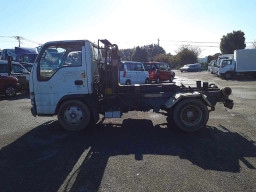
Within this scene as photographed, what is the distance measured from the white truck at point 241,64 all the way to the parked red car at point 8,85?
70.6 ft

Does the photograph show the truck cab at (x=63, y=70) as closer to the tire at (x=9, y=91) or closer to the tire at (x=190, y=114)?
the tire at (x=190, y=114)

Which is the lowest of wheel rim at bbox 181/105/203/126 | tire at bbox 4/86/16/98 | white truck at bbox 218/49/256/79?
wheel rim at bbox 181/105/203/126

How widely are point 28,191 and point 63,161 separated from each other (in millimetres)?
1016

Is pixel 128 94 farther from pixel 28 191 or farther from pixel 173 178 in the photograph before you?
pixel 28 191

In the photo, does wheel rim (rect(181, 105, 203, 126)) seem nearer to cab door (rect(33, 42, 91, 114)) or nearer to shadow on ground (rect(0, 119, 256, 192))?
shadow on ground (rect(0, 119, 256, 192))

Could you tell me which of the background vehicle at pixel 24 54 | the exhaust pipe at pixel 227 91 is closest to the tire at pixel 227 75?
the exhaust pipe at pixel 227 91

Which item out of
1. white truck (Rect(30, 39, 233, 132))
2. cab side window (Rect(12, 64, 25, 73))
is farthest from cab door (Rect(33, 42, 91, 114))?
cab side window (Rect(12, 64, 25, 73))

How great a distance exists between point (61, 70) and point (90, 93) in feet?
3.28

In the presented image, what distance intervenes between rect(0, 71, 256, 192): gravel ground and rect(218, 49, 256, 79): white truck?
1914cm

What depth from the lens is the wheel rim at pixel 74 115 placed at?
5.87 metres

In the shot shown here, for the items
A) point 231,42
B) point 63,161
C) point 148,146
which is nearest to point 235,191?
point 148,146

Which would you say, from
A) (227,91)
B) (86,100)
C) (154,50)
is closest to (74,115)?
(86,100)

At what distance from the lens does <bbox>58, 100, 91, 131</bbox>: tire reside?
5816 millimetres

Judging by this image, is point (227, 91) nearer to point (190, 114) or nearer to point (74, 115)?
point (190, 114)
